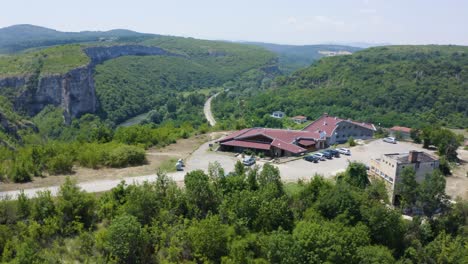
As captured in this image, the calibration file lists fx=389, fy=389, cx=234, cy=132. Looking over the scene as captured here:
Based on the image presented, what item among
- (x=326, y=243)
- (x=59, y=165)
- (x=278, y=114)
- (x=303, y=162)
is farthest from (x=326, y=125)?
(x=278, y=114)

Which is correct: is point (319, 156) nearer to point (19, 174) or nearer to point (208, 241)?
point (208, 241)

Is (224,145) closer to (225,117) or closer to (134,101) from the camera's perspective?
(225,117)

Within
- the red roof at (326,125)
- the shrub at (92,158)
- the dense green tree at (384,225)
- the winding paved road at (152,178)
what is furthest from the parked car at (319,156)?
the shrub at (92,158)

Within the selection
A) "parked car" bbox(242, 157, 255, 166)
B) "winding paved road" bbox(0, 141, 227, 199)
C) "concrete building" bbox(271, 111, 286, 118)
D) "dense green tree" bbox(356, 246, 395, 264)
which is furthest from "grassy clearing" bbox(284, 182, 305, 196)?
"concrete building" bbox(271, 111, 286, 118)

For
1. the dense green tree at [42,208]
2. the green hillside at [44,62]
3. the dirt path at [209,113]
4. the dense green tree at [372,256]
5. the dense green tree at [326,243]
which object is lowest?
the dirt path at [209,113]

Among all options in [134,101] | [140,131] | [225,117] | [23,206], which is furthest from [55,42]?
[23,206]

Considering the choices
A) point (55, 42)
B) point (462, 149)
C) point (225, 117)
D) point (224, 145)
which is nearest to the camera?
point (224, 145)

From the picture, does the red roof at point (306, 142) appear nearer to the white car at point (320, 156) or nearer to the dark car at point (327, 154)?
the dark car at point (327, 154)

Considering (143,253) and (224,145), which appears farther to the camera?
(224,145)
